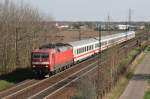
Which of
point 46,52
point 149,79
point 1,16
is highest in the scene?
point 1,16

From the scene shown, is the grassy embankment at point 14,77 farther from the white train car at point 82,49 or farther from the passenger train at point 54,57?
the white train car at point 82,49

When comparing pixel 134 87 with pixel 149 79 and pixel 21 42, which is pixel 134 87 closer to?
pixel 149 79

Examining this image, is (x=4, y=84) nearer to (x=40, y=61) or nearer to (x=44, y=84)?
(x=44, y=84)

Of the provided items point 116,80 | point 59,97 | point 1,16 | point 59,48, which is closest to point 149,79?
point 116,80

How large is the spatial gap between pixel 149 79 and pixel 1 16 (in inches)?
648

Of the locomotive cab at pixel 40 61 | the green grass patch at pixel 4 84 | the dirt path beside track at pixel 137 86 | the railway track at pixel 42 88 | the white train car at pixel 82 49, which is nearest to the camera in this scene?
the railway track at pixel 42 88

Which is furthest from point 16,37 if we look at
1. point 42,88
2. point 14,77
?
point 42,88

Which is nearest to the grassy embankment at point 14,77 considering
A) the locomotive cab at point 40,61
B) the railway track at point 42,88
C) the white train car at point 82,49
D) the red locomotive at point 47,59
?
the railway track at point 42,88

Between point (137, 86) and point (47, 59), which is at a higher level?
point (47, 59)

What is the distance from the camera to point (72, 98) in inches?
997

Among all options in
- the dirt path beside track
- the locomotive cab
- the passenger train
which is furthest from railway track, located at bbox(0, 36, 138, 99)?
the dirt path beside track

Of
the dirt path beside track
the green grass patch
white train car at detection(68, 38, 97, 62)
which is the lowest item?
the dirt path beside track

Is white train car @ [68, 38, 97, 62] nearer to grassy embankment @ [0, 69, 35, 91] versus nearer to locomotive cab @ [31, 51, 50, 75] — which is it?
grassy embankment @ [0, 69, 35, 91]

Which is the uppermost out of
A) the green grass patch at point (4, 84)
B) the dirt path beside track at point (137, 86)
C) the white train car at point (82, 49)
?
the white train car at point (82, 49)
